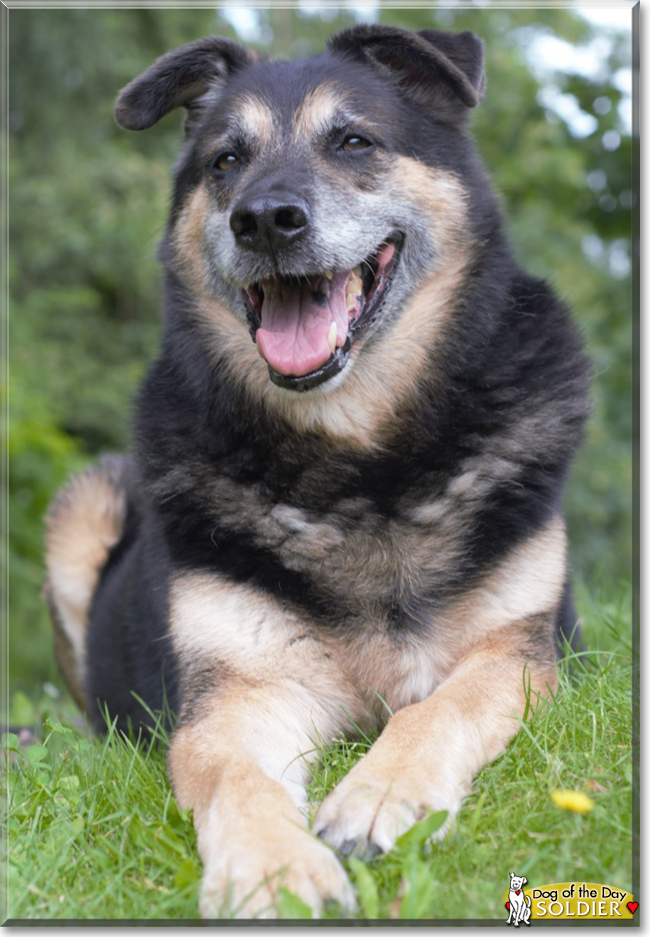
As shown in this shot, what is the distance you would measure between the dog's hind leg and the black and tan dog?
161 cm

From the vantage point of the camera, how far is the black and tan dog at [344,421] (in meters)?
3.31

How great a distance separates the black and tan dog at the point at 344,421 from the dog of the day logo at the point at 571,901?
1.89ft

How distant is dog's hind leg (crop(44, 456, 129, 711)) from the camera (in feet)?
18.4

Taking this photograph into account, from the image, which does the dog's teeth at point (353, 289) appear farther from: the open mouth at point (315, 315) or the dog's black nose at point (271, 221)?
the dog's black nose at point (271, 221)

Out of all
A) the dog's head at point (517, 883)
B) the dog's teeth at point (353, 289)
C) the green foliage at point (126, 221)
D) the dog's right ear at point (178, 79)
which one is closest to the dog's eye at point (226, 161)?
the dog's right ear at point (178, 79)

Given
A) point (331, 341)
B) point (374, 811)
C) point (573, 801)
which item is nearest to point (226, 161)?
point (331, 341)

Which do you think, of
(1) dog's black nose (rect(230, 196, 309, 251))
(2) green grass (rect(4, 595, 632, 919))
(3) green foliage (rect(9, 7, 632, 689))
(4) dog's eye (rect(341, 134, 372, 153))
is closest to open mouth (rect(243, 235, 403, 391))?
(1) dog's black nose (rect(230, 196, 309, 251))

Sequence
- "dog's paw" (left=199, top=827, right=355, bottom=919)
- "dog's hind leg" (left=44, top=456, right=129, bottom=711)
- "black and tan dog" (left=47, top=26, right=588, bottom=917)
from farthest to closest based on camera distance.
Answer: "dog's hind leg" (left=44, top=456, right=129, bottom=711) < "black and tan dog" (left=47, top=26, right=588, bottom=917) < "dog's paw" (left=199, top=827, right=355, bottom=919)

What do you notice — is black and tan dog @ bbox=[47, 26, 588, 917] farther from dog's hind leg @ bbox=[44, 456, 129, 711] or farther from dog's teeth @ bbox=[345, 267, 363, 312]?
dog's hind leg @ bbox=[44, 456, 129, 711]

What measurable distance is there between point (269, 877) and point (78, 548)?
362 centimetres

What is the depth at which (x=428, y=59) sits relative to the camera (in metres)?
3.71

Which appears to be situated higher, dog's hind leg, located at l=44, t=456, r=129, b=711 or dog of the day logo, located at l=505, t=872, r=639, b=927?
dog of the day logo, located at l=505, t=872, r=639, b=927

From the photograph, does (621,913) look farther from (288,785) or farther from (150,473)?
(150,473)

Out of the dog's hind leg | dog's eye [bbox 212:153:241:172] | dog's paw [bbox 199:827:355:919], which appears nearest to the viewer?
dog's paw [bbox 199:827:355:919]
